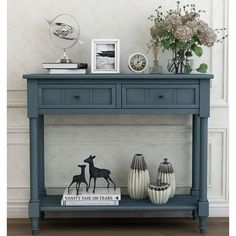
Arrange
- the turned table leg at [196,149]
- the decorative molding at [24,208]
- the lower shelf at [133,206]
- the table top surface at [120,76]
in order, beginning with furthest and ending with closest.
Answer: the decorative molding at [24,208] < the turned table leg at [196,149] < the lower shelf at [133,206] < the table top surface at [120,76]

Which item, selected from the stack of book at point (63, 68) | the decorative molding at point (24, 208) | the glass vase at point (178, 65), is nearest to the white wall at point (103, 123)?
the decorative molding at point (24, 208)

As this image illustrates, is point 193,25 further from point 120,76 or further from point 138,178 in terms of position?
point 138,178

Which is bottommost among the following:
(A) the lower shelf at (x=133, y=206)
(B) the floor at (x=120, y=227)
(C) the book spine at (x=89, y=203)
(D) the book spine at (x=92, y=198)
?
(B) the floor at (x=120, y=227)

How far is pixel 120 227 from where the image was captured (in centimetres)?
334

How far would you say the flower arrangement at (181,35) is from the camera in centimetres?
314

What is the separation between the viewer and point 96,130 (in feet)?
11.5

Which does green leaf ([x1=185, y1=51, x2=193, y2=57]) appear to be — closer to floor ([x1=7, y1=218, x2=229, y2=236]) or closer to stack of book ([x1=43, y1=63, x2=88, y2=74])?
stack of book ([x1=43, y1=63, x2=88, y2=74])

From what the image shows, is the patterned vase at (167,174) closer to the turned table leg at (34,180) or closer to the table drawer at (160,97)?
the table drawer at (160,97)

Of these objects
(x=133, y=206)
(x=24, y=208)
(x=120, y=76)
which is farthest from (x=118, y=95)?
(x=24, y=208)

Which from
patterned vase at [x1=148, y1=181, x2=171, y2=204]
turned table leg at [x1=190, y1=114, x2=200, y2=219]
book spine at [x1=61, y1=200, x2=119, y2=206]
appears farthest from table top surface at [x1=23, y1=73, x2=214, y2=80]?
book spine at [x1=61, y1=200, x2=119, y2=206]

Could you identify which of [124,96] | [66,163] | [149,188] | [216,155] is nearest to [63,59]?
[124,96]

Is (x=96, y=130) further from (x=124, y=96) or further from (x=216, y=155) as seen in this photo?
(x=216, y=155)

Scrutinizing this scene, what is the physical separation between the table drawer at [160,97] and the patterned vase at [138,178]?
1.33ft

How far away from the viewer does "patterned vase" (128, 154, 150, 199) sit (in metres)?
3.30
